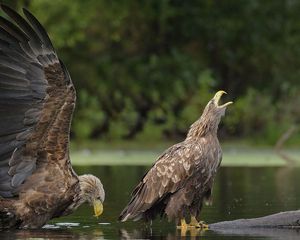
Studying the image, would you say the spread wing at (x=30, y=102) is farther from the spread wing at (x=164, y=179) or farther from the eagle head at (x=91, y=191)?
the spread wing at (x=164, y=179)

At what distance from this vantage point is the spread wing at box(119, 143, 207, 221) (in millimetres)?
12523

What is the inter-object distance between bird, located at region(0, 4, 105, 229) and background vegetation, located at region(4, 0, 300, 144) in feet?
60.5

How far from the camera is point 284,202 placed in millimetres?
15430

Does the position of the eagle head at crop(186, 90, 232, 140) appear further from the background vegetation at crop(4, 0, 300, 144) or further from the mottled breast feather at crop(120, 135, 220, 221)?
the background vegetation at crop(4, 0, 300, 144)

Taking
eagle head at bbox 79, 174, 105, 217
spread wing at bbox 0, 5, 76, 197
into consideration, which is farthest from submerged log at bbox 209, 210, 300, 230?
spread wing at bbox 0, 5, 76, 197

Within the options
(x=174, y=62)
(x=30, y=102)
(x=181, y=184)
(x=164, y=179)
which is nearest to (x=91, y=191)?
(x=164, y=179)

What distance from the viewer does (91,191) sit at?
12578 mm

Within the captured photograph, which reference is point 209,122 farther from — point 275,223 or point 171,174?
point 275,223

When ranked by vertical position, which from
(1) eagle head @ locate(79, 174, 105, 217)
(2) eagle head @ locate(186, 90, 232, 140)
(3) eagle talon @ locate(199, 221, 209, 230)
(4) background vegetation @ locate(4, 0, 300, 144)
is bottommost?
(3) eagle talon @ locate(199, 221, 209, 230)

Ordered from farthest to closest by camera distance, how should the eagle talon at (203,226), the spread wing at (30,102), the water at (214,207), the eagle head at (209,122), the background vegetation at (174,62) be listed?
the background vegetation at (174,62), the eagle head at (209,122), the eagle talon at (203,226), the spread wing at (30,102), the water at (214,207)

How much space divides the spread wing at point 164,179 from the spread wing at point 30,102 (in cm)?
85

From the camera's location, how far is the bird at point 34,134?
12.2 meters

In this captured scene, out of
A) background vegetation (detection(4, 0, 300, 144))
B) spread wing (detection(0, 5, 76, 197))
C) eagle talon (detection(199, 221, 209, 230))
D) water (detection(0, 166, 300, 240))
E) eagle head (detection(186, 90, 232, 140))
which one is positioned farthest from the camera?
background vegetation (detection(4, 0, 300, 144))

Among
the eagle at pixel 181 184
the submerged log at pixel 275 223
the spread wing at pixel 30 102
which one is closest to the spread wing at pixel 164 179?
the eagle at pixel 181 184
